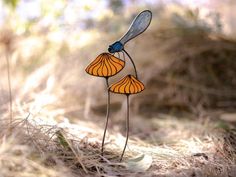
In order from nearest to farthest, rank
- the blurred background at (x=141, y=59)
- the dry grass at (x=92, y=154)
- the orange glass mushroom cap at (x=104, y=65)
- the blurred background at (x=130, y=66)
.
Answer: the dry grass at (x=92, y=154) < the orange glass mushroom cap at (x=104, y=65) < the blurred background at (x=130, y=66) < the blurred background at (x=141, y=59)

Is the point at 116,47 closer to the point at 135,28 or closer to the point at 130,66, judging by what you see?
the point at 135,28

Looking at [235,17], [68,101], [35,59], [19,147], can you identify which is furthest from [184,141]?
[235,17]

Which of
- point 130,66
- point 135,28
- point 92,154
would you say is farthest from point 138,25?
point 130,66

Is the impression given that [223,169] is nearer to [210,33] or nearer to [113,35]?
[210,33]

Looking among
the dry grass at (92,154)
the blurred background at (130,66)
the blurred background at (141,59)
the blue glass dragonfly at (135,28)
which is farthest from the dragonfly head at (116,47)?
the blurred background at (141,59)

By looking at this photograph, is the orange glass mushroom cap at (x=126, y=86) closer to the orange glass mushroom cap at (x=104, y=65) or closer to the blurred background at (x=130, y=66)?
the orange glass mushroom cap at (x=104, y=65)

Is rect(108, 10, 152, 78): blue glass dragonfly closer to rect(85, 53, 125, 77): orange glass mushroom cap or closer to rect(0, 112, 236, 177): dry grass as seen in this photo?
rect(85, 53, 125, 77): orange glass mushroom cap
